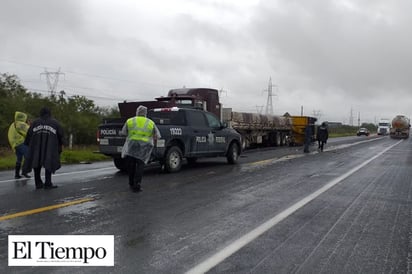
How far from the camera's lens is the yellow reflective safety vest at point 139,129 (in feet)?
27.0

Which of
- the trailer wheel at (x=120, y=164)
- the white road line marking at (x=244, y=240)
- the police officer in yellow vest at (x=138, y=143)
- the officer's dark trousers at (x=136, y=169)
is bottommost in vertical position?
the white road line marking at (x=244, y=240)

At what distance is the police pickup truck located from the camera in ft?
36.4

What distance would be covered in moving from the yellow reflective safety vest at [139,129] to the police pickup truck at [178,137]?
1753 mm

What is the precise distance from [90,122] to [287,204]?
2961 centimetres

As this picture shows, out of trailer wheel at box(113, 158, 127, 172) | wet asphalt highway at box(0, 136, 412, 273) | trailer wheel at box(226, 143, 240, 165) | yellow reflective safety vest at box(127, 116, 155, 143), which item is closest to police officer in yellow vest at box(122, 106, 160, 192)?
yellow reflective safety vest at box(127, 116, 155, 143)

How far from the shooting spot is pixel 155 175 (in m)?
10.9

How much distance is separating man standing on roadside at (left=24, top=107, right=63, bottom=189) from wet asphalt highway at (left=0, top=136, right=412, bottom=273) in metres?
0.50

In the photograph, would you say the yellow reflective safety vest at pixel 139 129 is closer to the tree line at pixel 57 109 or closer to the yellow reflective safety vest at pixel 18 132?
the yellow reflective safety vest at pixel 18 132

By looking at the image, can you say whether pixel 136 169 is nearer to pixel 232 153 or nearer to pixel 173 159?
pixel 173 159

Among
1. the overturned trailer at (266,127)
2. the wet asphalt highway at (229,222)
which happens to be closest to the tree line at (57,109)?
the overturned trailer at (266,127)

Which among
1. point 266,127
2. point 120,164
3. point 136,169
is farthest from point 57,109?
point 136,169

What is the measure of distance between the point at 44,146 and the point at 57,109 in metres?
26.2

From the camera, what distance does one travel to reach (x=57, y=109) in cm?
3294

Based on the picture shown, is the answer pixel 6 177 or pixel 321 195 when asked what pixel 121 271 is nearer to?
pixel 321 195
